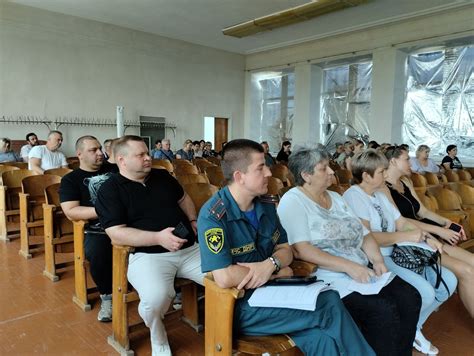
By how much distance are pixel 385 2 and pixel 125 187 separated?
8.14 meters

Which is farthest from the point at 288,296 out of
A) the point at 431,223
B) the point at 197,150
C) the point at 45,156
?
the point at 197,150

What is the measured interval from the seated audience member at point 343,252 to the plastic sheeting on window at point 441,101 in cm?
823

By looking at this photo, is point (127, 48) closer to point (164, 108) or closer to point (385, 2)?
point (164, 108)

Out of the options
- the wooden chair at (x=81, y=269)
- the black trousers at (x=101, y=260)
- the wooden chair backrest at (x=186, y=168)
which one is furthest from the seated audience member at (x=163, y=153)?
the black trousers at (x=101, y=260)

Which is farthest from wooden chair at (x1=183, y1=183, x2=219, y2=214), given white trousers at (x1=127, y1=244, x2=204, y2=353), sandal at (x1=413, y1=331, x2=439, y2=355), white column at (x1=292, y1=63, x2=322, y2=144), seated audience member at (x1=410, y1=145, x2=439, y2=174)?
white column at (x1=292, y1=63, x2=322, y2=144)

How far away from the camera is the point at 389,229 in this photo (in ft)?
7.39

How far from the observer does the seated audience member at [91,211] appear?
2189mm

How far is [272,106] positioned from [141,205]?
11533mm

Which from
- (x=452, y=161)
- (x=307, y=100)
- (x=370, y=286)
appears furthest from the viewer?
(x=307, y=100)

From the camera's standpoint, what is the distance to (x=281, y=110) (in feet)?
41.3

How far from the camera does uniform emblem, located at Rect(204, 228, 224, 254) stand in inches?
53.2

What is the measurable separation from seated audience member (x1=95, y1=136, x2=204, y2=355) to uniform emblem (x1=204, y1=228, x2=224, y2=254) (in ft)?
1.42

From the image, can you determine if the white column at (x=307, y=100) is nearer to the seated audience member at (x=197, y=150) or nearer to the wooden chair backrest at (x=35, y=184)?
the seated audience member at (x=197, y=150)

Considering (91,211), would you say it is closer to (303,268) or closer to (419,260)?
(303,268)
